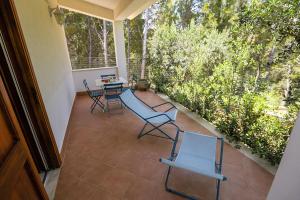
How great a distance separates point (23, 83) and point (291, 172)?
2270 millimetres

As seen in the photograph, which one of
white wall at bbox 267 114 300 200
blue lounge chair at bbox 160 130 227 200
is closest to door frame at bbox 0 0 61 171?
blue lounge chair at bbox 160 130 227 200

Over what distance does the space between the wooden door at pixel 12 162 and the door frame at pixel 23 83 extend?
73 centimetres

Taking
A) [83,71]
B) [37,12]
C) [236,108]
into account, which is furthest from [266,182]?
[83,71]

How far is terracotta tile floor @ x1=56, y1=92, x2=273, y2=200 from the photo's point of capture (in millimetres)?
1923

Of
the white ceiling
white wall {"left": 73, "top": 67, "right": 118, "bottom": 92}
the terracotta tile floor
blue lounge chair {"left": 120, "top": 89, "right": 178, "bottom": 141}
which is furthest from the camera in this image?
white wall {"left": 73, "top": 67, "right": 118, "bottom": 92}

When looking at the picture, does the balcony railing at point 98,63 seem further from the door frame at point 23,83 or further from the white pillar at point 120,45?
the door frame at point 23,83

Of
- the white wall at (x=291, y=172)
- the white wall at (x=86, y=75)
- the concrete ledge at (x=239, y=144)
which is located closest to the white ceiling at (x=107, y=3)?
the white wall at (x=86, y=75)

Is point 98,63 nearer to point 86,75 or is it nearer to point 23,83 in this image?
point 86,75

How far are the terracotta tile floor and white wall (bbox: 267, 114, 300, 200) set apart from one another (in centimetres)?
113

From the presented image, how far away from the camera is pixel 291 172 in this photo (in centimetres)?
86

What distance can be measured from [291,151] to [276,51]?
2748 mm

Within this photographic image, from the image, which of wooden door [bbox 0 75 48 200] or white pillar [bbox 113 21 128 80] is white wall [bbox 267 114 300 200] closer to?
wooden door [bbox 0 75 48 200]

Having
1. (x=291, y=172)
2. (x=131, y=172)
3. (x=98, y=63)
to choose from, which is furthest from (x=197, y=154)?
(x=98, y=63)

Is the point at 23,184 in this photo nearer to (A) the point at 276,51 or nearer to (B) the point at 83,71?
(A) the point at 276,51
